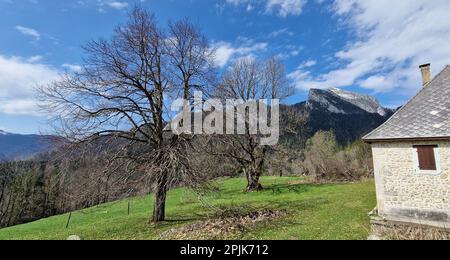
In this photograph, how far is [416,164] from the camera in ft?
34.1

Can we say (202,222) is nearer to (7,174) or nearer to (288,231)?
(288,231)

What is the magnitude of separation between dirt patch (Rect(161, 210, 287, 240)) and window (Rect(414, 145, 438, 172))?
662 centimetres

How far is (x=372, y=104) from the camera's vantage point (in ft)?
404

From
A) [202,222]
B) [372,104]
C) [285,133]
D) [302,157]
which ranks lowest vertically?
[202,222]

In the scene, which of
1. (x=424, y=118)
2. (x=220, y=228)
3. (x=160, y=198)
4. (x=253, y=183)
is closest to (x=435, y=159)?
(x=424, y=118)

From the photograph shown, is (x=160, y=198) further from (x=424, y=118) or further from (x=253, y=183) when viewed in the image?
(x=253, y=183)

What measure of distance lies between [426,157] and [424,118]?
1.97 m

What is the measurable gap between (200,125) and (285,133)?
Result: 16.7 m

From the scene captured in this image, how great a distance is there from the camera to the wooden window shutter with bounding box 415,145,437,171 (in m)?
10.0

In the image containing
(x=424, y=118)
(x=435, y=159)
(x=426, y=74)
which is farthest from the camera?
(x=426, y=74)

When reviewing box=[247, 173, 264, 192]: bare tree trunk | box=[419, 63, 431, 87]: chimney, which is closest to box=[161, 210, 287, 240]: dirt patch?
box=[247, 173, 264, 192]: bare tree trunk

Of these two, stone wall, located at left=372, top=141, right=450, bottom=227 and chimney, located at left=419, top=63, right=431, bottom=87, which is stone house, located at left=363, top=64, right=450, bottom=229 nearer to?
→ stone wall, located at left=372, top=141, right=450, bottom=227

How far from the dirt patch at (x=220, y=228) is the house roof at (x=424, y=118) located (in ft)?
21.7
